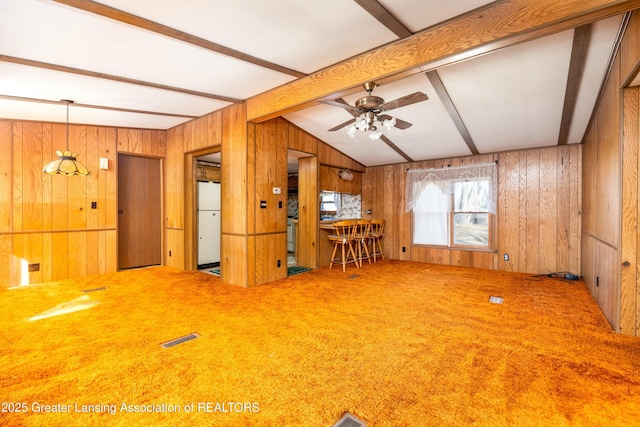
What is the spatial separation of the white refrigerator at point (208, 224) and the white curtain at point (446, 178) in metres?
4.06

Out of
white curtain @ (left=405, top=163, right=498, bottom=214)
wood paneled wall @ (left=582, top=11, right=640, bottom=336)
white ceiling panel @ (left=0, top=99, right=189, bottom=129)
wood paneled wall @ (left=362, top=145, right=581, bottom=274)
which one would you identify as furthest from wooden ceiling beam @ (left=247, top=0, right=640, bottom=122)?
wood paneled wall @ (left=362, top=145, right=581, bottom=274)

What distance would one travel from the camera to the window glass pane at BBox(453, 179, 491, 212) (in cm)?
563

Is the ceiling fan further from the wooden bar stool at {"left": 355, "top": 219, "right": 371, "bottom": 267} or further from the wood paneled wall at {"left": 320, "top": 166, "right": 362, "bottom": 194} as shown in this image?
the wooden bar stool at {"left": 355, "top": 219, "right": 371, "bottom": 267}

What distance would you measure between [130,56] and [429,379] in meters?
3.69

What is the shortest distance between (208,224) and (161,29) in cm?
383

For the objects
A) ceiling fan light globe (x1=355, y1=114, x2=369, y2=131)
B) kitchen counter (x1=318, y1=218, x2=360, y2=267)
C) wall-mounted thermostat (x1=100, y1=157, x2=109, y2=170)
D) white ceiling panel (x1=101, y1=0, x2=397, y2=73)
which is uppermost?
white ceiling panel (x1=101, y1=0, x2=397, y2=73)

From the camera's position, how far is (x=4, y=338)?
253 centimetres

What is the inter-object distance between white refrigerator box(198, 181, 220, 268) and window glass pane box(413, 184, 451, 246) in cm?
420

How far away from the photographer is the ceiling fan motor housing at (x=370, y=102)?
2.99 metres

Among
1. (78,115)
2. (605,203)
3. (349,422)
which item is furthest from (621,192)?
(78,115)

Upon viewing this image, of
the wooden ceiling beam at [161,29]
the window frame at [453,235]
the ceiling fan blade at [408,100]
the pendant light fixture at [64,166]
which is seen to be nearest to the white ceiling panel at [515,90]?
the ceiling fan blade at [408,100]

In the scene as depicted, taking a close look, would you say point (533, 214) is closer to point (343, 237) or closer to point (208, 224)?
point (343, 237)

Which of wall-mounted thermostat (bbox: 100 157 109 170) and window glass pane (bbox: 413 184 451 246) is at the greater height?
wall-mounted thermostat (bbox: 100 157 109 170)

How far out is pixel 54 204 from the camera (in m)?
4.61
